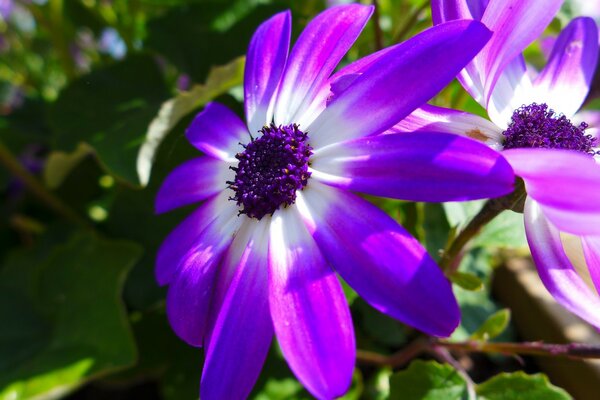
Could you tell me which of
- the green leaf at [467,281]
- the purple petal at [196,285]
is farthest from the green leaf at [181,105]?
the green leaf at [467,281]

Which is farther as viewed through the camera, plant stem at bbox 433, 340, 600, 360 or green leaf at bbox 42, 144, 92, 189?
green leaf at bbox 42, 144, 92, 189

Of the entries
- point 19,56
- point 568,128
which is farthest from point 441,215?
point 19,56

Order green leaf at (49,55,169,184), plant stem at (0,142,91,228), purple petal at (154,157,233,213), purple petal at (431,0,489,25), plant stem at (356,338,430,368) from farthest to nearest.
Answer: plant stem at (0,142,91,228), green leaf at (49,55,169,184), plant stem at (356,338,430,368), purple petal at (154,157,233,213), purple petal at (431,0,489,25)

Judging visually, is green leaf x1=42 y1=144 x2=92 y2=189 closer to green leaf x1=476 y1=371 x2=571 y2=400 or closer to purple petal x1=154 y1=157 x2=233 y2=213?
purple petal x1=154 y1=157 x2=233 y2=213

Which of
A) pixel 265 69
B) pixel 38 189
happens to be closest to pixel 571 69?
pixel 265 69

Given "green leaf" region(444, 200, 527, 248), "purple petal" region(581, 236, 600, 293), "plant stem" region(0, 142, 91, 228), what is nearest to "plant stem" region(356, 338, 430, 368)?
"green leaf" region(444, 200, 527, 248)

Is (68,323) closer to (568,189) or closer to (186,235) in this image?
(186,235)
